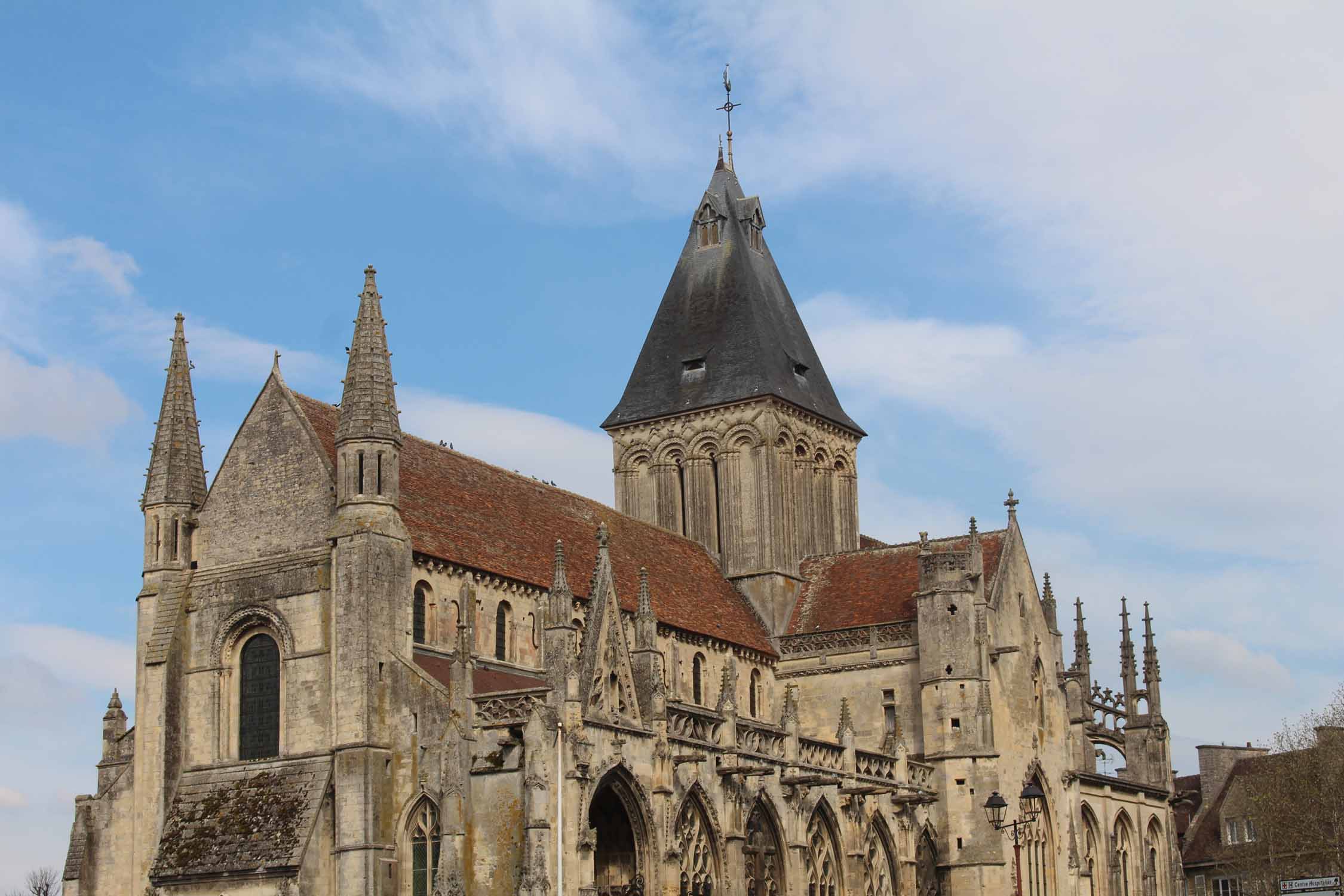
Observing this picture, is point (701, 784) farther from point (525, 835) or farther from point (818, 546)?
point (818, 546)

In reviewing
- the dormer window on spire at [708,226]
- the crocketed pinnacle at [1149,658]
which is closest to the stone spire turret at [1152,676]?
the crocketed pinnacle at [1149,658]

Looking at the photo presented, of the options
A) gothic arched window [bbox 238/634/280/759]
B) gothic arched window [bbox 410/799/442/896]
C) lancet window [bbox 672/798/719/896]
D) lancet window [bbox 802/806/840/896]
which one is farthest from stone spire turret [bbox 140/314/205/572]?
lancet window [bbox 802/806/840/896]

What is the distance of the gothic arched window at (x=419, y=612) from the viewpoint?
42.7 metres

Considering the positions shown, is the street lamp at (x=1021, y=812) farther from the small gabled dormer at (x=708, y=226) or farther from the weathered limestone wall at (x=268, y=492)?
the small gabled dormer at (x=708, y=226)

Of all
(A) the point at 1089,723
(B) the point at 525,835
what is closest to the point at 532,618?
(B) the point at 525,835

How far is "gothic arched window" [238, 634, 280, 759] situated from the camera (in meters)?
42.3

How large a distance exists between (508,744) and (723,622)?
17.3 metres

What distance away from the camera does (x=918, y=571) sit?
56.8 meters

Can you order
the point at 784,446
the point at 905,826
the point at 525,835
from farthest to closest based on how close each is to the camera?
1. the point at 784,446
2. the point at 905,826
3. the point at 525,835

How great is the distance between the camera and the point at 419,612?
42.9 m

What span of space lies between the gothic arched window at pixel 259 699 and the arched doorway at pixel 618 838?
731 centimetres

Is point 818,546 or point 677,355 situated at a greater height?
point 677,355

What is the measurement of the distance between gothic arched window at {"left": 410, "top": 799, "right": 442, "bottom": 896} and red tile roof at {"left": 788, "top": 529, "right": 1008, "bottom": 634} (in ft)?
65.1

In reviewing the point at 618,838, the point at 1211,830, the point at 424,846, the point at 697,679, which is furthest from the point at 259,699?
the point at 1211,830
